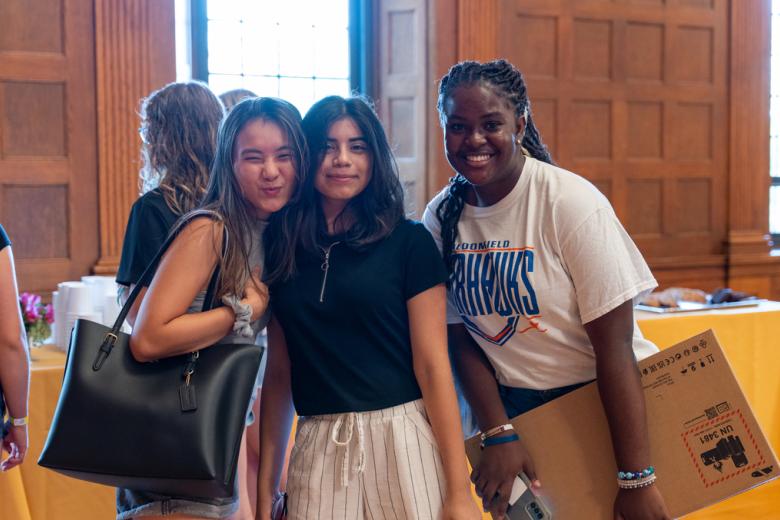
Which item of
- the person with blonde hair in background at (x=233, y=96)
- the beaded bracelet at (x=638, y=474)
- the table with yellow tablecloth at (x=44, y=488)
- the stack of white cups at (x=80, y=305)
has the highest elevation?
the person with blonde hair in background at (x=233, y=96)

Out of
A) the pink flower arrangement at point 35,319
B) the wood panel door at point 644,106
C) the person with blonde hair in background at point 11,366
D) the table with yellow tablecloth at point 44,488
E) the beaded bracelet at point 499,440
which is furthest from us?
the wood panel door at point 644,106

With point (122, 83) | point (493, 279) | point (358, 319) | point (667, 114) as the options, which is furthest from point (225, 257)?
point (667, 114)

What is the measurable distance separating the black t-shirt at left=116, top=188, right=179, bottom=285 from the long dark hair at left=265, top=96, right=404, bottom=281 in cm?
44

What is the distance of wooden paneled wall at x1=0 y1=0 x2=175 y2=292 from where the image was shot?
14.8 ft

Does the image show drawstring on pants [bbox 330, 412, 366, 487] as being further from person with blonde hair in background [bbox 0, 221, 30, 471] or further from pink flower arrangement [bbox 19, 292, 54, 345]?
pink flower arrangement [bbox 19, 292, 54, 345]

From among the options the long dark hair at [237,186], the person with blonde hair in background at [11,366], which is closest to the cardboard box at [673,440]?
the long dark hair at [237,186]

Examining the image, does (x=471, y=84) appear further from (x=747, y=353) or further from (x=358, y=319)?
(x=747, y=353)

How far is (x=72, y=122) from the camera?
4.59 meters

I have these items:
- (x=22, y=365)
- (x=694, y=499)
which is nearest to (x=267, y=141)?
(x=22, y=365)

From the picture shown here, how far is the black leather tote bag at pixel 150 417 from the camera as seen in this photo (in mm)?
1510

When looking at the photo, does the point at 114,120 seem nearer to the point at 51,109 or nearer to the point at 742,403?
the point at 51,109

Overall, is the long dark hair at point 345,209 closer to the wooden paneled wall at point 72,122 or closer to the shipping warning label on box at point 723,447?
the shipping warning label on box at point 723,447

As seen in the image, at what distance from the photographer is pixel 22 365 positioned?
2.11 m

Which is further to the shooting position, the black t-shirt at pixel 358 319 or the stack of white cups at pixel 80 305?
the stack of white cups at pixel 80 305
